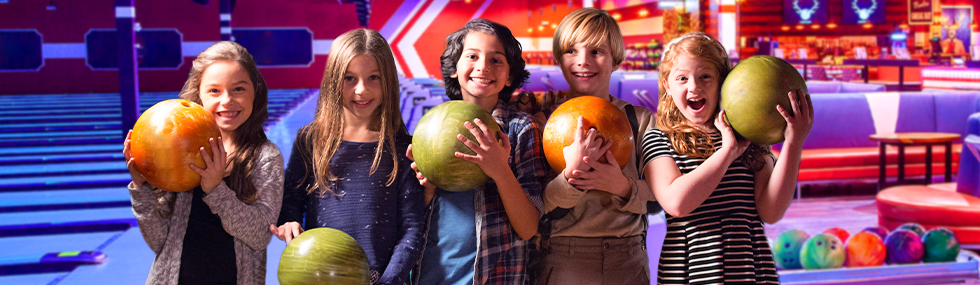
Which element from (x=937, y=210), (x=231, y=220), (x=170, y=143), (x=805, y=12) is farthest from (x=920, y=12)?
(x=170, y=143)

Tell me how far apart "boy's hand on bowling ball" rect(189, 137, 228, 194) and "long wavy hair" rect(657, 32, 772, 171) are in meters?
0.85

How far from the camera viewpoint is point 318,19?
18.7 metres

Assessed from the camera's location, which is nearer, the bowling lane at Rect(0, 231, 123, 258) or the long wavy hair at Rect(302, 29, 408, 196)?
the long wavy hair at Rect(302, 29, 408, 196)

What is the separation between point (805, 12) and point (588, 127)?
15.1 m

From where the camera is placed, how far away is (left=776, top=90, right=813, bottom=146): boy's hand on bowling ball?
112 cm

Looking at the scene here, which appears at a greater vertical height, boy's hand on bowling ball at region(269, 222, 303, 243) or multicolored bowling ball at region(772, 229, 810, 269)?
boy's hand on bowling ball at region(269, 222, 303, 243)

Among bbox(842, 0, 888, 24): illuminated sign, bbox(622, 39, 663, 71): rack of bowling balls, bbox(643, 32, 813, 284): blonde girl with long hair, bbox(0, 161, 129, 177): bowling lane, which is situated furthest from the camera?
bbox(842, 0, 888, 24): illuminated sign

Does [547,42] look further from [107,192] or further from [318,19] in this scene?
[107,192]

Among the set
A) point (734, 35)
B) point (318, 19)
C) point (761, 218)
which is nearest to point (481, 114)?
point (761, 218)

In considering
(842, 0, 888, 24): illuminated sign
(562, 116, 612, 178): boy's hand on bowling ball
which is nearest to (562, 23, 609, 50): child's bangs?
(562, 116, 612, 178): boy's hand on bowling ball

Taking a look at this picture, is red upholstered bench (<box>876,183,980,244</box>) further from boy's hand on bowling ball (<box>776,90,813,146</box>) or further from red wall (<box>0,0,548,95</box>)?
red wall (<box>0,0,548,95</box>)

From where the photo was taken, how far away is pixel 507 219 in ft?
4.38

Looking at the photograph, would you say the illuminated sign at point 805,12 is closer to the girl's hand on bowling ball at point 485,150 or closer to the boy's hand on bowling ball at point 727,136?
the boy's hand on bowling ball at point 727,136

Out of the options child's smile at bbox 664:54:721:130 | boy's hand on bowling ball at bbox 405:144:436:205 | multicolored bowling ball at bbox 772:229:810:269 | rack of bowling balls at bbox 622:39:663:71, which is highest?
rack of bowling balls at bbox 622:39:663:71
